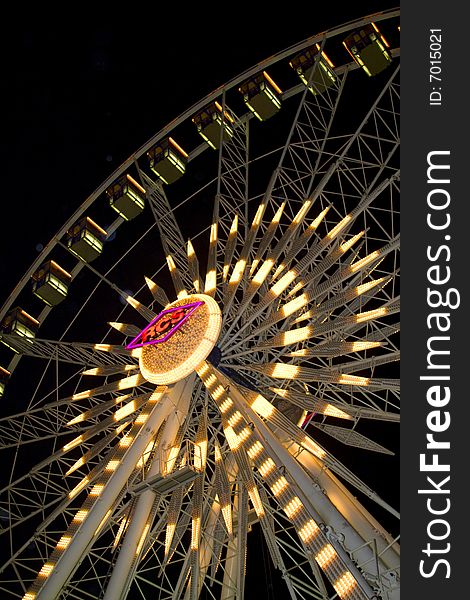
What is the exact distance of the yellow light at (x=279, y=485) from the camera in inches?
529

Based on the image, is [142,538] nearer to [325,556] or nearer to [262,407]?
[262,407]

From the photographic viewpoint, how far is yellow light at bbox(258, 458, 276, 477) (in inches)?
542

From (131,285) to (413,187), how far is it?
18.5m

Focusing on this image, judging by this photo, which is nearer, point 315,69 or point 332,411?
point 332,411

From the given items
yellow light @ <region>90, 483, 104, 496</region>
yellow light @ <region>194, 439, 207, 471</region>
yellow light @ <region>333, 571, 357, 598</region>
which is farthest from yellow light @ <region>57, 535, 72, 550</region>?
yellow light @ <region>333, 571, 357, 598</region>

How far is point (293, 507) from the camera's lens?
1309 cm

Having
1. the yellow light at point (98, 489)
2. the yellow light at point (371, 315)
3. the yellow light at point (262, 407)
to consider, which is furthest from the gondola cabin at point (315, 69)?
the yellow light at point (98, 489)

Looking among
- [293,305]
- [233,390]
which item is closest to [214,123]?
[293,305]

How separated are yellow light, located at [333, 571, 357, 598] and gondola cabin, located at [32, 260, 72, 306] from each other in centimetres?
1389

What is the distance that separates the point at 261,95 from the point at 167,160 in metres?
3.30

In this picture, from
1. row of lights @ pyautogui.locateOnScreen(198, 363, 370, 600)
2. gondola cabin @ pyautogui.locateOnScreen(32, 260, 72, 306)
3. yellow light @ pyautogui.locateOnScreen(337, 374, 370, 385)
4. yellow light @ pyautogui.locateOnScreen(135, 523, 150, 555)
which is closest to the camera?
row of lights @ pyautogui.locateOnScreen(198, 363, 370, 600)

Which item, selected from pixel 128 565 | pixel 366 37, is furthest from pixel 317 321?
pixel 366 37

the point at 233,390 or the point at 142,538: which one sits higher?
the point at 233,390

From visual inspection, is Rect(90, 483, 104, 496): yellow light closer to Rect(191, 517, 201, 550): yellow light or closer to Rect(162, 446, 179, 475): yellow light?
Rect(162, 446, 179, 475): yellow light
